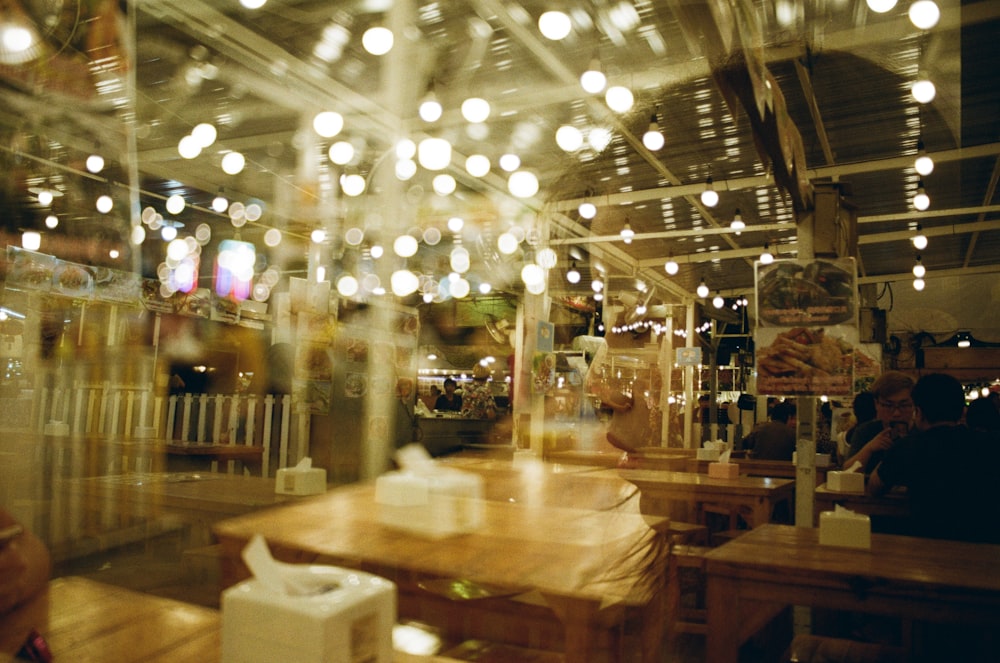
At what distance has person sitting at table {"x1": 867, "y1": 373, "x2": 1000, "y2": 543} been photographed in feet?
8.83

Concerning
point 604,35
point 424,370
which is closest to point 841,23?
point 604,35

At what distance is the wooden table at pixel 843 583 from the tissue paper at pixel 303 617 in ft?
4.72

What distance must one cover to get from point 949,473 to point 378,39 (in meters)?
3.61

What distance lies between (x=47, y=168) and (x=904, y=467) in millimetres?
3540

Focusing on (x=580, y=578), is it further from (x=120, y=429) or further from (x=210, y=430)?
(x=210, y=430)

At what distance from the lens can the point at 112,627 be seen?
121 centimetres

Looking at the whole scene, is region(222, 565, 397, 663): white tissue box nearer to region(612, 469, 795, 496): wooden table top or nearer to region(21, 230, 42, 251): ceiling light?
region(21, 230, 42, 251): ceiling light

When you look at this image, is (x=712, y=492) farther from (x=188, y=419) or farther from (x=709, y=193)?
(x=188, y=419)

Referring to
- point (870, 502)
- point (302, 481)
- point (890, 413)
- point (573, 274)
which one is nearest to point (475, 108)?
point (302, 481)

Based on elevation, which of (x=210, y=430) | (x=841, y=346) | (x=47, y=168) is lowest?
(x=210, y=430)

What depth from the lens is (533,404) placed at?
7.93 metres

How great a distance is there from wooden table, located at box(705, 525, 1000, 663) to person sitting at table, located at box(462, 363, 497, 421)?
26.6 ft

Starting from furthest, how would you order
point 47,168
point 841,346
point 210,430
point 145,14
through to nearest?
point 210,430 → point 145,14 → point 841,346 → point 47,168

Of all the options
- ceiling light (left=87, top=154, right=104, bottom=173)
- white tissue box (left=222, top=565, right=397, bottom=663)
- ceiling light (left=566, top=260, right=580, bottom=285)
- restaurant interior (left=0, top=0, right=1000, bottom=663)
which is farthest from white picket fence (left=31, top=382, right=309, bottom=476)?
white tissue box (left=222, top=565, right=397, bottom=663)
